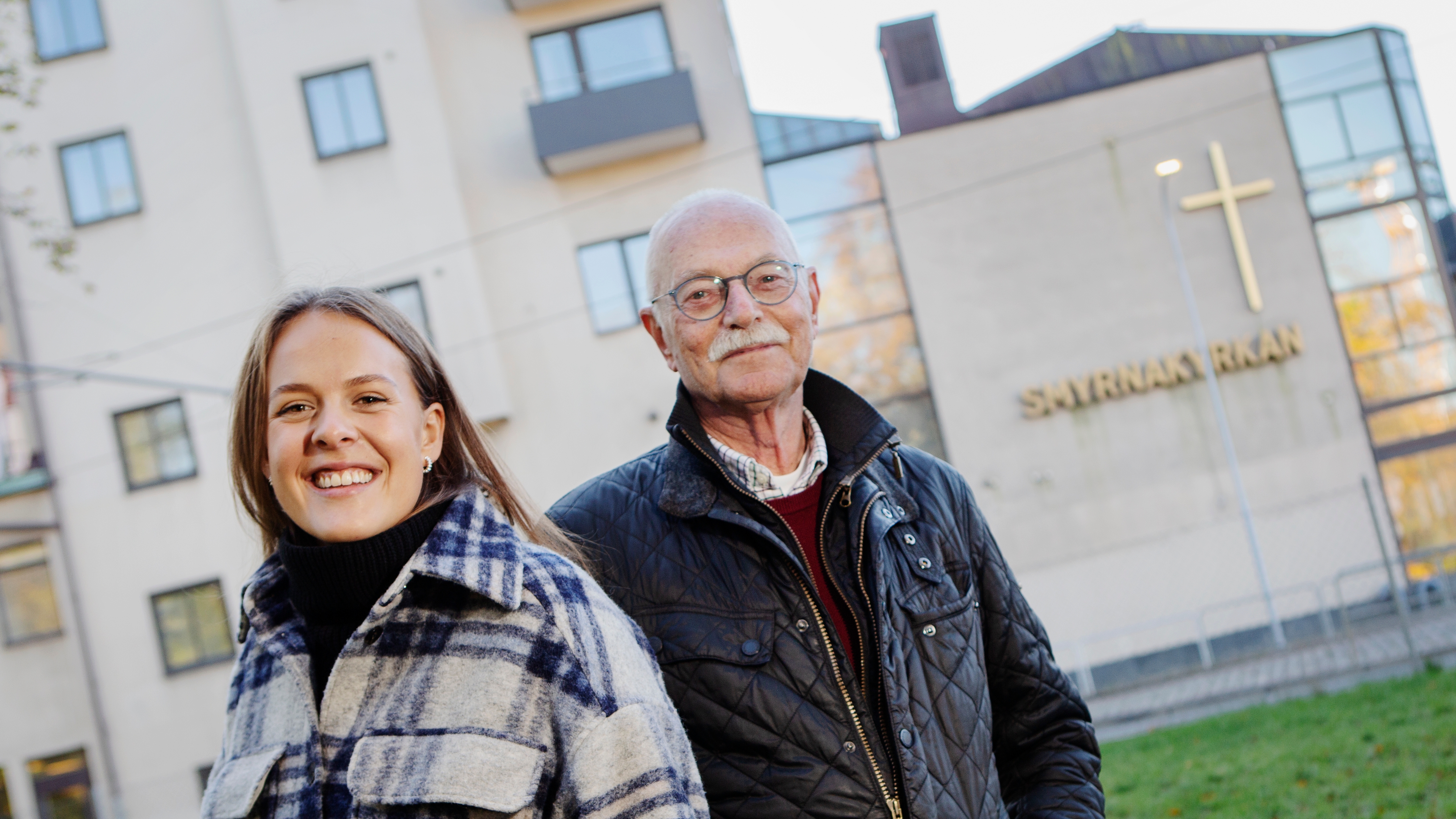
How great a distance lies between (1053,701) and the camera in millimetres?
2863

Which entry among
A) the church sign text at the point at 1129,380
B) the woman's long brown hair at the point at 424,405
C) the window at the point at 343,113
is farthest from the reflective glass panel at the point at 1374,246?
the woman's long brown hair at the point at 424,405

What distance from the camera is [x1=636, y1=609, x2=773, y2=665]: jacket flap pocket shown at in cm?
Answer: 243

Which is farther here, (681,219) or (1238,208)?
(1238,208)

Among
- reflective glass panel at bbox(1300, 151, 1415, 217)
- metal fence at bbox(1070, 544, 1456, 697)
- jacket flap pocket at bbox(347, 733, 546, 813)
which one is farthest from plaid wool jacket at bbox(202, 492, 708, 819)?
reflective glass panel at bbox(1300, 151, 1415, 217)

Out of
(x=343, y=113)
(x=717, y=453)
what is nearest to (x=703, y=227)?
(x=717, y=453)

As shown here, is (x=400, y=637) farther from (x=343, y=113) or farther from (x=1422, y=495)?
(x=1422, y=495)

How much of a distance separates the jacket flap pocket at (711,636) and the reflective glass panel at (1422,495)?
61.8 ft

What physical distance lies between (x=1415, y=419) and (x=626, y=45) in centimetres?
1430

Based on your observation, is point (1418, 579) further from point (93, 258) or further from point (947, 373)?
point (93, 258)

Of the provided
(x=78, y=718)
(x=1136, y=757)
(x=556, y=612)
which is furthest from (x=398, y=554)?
(x=78, y=718)

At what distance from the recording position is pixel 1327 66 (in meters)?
18.8

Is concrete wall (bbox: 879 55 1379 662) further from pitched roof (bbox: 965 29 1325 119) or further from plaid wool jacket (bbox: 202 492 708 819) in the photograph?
plaid wool jacket (bbox: 202 492 708 819)

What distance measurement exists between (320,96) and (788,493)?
16.8 meters

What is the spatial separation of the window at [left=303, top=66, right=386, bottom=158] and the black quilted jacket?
1605 centimetres
